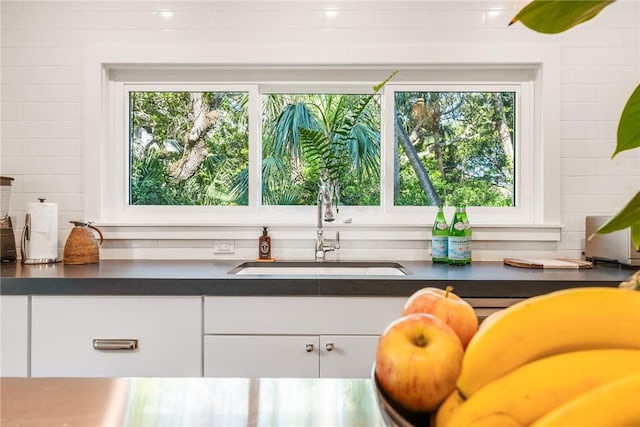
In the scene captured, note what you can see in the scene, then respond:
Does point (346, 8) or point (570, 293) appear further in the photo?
point (346, 8)

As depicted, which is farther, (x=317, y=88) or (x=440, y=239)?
(x=317, y=88)

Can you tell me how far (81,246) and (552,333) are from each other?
2065 mm

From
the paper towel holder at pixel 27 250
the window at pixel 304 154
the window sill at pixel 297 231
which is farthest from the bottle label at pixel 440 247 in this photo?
the paper towel holder at pixel 27 250

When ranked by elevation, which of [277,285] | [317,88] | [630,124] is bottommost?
[277,285]

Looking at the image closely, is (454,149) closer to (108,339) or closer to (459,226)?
(459,226)

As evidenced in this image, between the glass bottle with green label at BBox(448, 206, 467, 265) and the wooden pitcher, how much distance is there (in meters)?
1.74

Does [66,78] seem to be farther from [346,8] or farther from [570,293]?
[570,293]

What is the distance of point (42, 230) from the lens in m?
1.85

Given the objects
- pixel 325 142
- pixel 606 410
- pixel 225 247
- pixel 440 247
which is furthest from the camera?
pixel 325 142

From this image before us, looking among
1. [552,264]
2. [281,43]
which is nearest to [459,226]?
[552,264]

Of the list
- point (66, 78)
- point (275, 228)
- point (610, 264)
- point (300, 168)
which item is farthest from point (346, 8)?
point (610, 264)

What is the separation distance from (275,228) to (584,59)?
6.20ft

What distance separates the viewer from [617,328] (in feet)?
1.18

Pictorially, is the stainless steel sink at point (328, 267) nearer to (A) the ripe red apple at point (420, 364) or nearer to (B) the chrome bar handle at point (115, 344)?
(B) the chrome bar handle at point (115, 344)
